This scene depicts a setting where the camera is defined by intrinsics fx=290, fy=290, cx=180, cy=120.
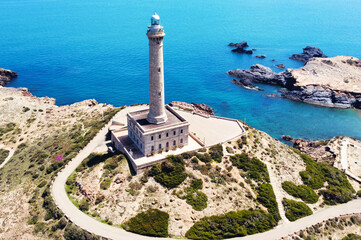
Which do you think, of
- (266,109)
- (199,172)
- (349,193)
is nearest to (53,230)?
(199,172)

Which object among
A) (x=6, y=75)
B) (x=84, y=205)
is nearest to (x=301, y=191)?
(x=84, y=205)

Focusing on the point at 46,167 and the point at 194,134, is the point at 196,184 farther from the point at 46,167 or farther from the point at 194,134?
the point at 46,167

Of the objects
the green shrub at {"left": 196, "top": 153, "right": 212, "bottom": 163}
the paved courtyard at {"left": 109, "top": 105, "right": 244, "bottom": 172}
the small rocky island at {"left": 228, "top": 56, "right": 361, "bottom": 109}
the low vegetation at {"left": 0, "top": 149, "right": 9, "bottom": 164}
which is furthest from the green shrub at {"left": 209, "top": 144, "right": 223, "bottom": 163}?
the small rocky island at {"left": 228, "top": 56, "right": 361, "bottom": 109}

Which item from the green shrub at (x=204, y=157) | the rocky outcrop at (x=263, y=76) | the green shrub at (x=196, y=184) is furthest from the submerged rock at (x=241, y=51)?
the green shrub at (x=196, y=184)

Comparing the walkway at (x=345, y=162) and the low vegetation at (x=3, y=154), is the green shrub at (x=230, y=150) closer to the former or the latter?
the walkway at (x=345, y=162)

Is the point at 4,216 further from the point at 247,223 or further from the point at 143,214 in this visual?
the point at 247,223

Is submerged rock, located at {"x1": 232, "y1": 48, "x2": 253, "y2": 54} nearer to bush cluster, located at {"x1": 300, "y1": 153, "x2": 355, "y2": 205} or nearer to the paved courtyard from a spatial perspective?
the paved courtyard
